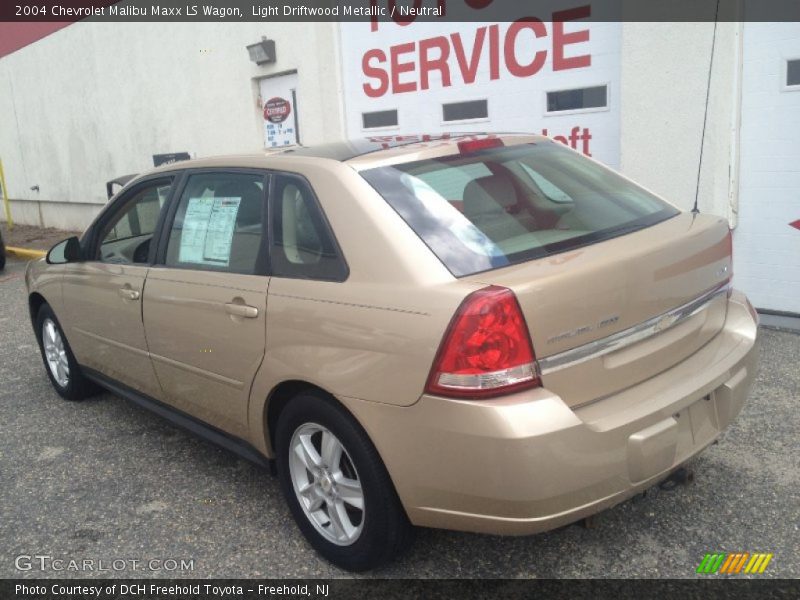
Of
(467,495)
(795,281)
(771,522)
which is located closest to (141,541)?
(467,495)

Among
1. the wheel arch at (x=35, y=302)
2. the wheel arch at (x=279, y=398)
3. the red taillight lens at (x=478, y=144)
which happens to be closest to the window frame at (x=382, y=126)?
the wheel arch at (x=35, y=302)

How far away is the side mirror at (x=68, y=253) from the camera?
4.42 meters

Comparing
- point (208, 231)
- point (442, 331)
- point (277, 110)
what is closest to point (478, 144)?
point (442, 331)

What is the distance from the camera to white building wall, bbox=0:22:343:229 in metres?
9.31

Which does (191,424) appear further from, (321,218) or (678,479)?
(678,479)

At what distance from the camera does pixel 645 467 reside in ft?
8.14

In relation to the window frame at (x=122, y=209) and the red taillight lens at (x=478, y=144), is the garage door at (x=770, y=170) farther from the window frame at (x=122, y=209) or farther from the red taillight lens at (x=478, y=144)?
the window frame at (x=122, y=209)

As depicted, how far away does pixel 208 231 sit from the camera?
352cm

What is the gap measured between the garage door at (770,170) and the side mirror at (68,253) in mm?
4631

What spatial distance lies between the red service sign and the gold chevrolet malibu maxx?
6214mm

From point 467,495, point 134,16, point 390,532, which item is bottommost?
point 390,532

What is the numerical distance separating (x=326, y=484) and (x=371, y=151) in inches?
53.0

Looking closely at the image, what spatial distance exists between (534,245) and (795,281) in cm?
376

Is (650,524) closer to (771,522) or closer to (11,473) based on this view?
(771,522)
